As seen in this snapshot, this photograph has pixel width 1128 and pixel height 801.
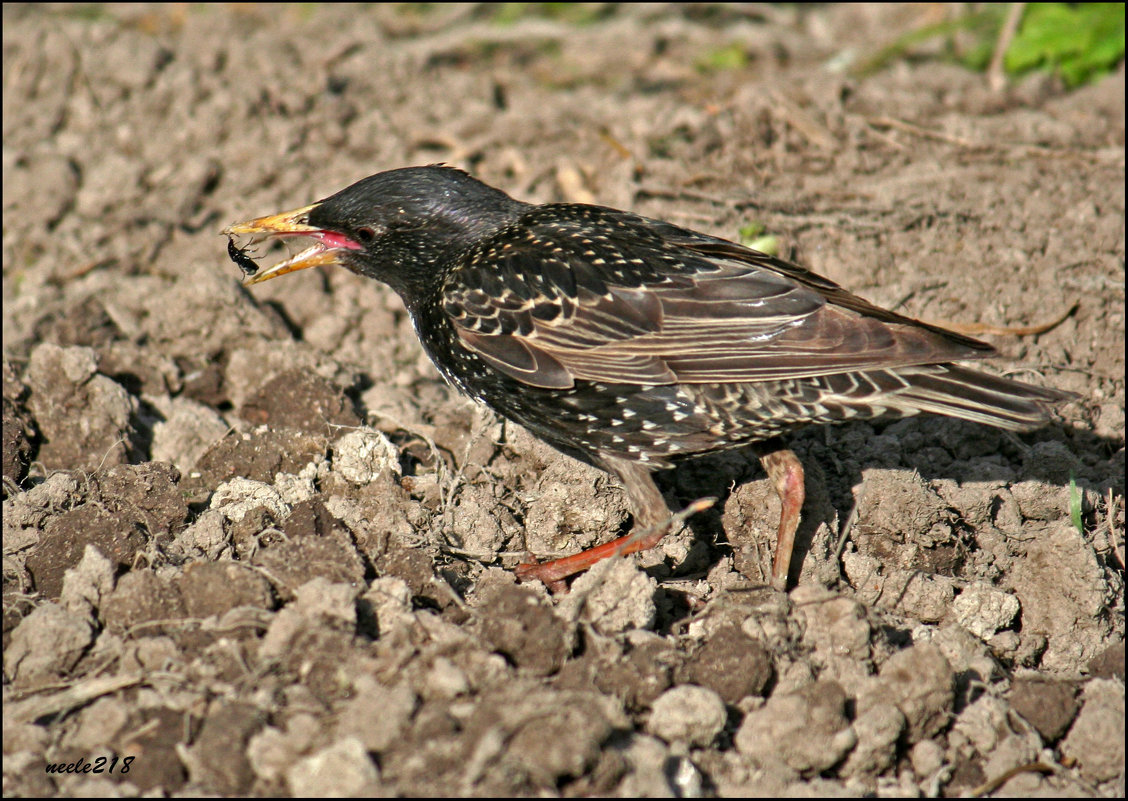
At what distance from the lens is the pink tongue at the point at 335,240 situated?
4652 millimetres

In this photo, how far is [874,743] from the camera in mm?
3105

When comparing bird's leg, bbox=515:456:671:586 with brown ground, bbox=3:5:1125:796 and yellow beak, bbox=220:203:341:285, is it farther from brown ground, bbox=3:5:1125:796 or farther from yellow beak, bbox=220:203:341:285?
yellow beak, bbox=220:203:341:285

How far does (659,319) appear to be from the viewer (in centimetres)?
407

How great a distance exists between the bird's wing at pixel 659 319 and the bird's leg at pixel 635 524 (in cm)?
43

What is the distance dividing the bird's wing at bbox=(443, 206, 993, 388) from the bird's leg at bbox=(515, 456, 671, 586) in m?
0.43

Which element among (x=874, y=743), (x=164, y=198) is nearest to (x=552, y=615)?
(x=874, y=743)

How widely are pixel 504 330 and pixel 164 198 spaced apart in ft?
11.6

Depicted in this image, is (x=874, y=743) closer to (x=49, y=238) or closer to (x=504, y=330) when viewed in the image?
(x=504, y=330)

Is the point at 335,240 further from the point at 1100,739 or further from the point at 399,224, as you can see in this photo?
the point at 1100,739

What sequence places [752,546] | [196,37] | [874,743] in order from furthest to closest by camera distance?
[196,37], [752,546], [874,743]

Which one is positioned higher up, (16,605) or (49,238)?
(49,238)

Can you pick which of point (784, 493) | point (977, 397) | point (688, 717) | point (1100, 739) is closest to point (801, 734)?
point (688, 717)

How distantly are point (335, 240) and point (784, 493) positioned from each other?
2.22m

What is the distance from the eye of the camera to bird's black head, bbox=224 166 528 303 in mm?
4547
